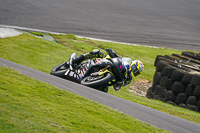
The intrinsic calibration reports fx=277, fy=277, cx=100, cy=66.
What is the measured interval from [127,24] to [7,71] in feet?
74.3

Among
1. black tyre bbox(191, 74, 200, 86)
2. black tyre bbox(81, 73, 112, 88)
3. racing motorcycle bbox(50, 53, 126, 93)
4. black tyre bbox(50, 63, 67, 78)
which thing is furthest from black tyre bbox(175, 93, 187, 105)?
black tyre bbox(50, 63, 67, 78)

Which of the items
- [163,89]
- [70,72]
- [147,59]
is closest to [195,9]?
[147,59]

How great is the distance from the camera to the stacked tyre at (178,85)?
393 inches

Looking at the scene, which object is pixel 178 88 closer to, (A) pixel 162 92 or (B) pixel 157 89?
(A) pixel 162 92

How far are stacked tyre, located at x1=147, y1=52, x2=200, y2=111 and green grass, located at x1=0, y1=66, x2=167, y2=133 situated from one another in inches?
209

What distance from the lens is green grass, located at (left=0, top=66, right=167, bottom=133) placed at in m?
3.97

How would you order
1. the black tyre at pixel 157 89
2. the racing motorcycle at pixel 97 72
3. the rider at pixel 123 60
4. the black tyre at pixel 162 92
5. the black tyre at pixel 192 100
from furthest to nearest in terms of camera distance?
the black tyre at pixel 157 89, the black tyre at pixel 162 92, the black tyre at pixel 192 100, the rider at pixel 123 60, the racing motorcycle at pixel 97 72

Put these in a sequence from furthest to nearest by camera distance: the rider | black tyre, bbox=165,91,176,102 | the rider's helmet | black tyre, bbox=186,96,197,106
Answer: black tyre, bbox=165,91,176,102
black tyre, bbox=186,96,197,106
the rider's helmet
the rider

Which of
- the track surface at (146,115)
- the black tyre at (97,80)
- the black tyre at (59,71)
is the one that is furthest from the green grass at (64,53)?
Result: the track surface at (146,115)

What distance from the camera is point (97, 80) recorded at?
8.44m

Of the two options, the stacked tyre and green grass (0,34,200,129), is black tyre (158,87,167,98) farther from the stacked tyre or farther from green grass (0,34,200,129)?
green grass (0,34,200,129)

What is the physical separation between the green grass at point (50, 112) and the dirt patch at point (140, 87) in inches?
289

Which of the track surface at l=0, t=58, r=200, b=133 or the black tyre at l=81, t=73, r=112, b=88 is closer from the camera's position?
the track surface at l=0, t=58, r=200, b=133

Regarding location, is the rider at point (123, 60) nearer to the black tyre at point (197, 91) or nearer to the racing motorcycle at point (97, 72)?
the racing motorcycle at point (97, 72)
